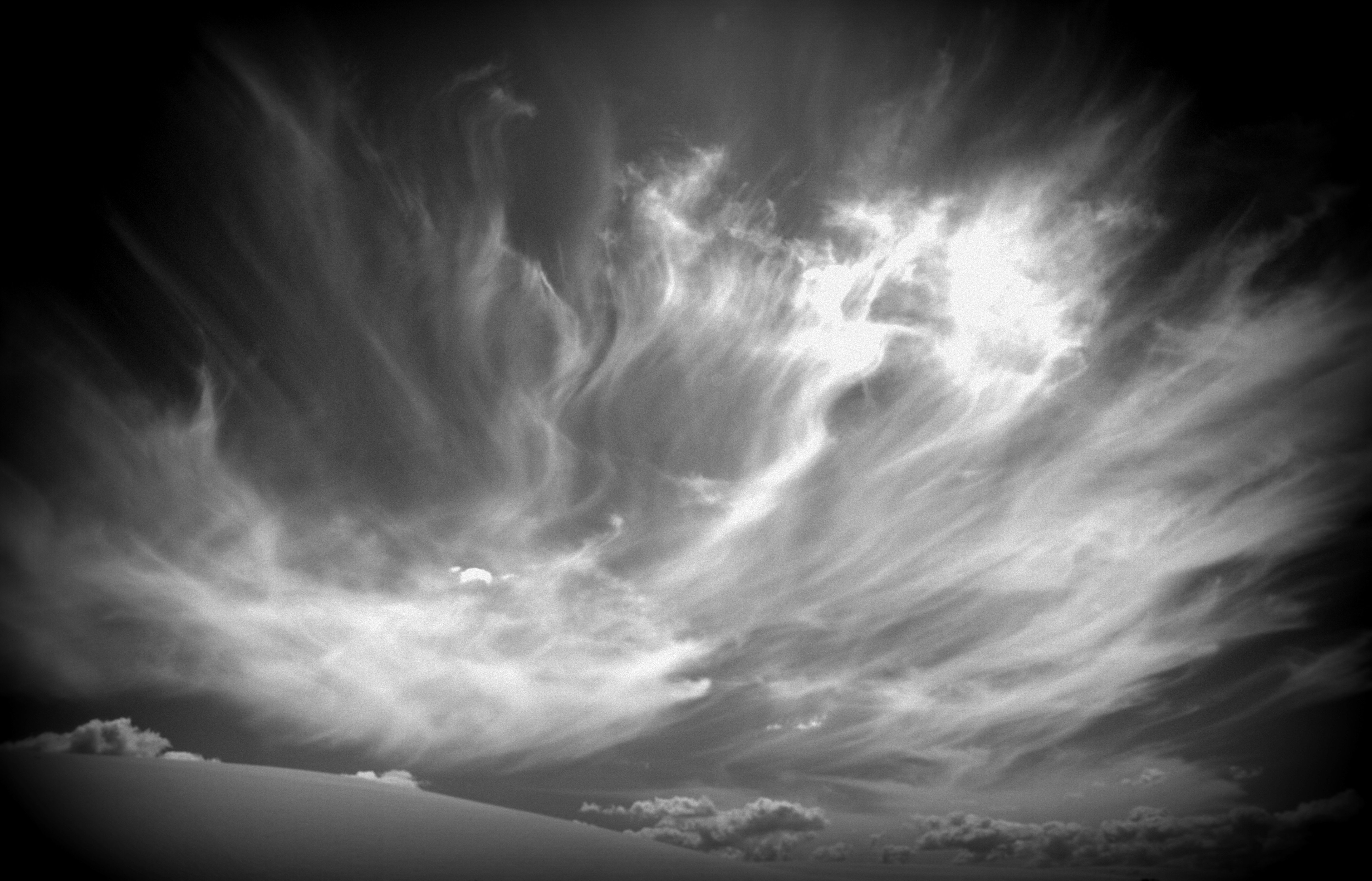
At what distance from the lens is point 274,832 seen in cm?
4719

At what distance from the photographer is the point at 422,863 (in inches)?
1912

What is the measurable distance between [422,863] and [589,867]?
17.0m

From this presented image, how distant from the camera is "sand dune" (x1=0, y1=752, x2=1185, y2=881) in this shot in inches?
1548

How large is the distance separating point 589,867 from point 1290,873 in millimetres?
72999

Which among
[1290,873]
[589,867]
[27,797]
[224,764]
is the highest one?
[224,764]

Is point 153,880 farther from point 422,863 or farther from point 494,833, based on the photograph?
point 494,833

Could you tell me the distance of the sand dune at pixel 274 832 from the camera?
1548 inches

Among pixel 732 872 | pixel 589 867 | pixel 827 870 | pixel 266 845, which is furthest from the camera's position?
pixel 827 870

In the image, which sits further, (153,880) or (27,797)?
(27,797)

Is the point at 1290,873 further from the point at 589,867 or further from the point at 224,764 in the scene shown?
the point at 224,764

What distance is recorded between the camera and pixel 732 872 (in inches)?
2813

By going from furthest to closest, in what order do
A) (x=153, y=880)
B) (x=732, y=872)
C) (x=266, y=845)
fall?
(x=732, y=872) → (x=266, y=845) → (x=153, y=880)

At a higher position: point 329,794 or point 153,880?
point 329,794

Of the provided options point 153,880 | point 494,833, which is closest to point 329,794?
point 494,833
